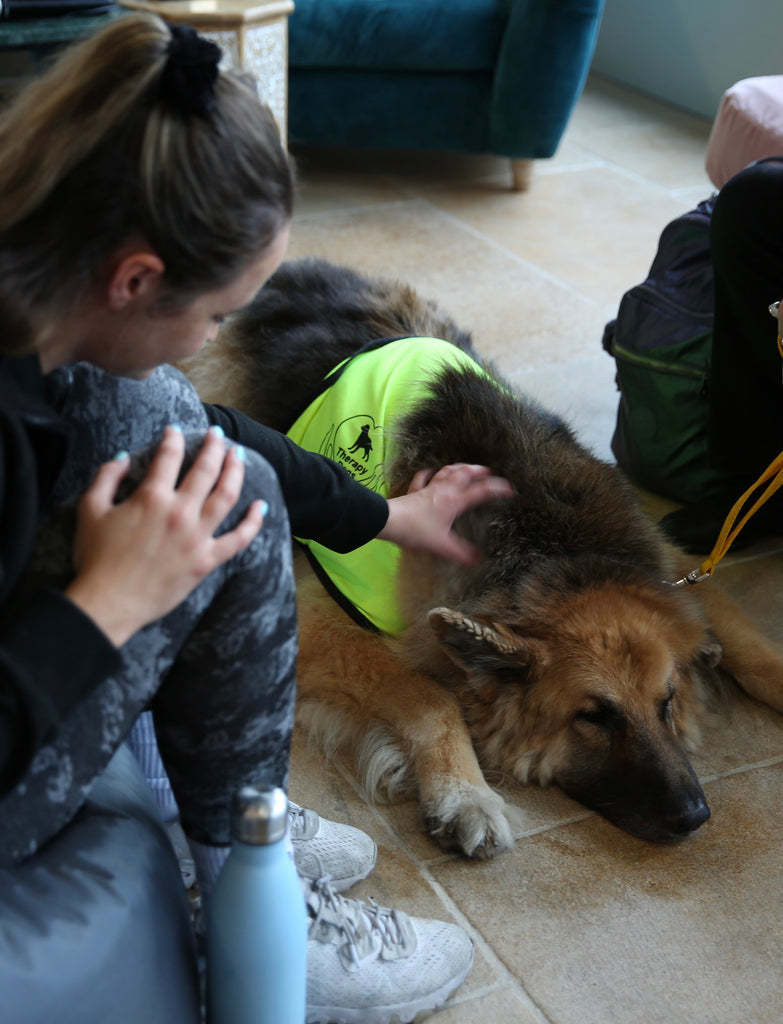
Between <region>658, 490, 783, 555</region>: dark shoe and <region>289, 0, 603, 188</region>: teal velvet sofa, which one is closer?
<region>658, 490, 783, 555</region>: dark shoe

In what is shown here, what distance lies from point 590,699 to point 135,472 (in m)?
0.92

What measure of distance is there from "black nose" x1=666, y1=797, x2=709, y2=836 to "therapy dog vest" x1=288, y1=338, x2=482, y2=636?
1.99 feet

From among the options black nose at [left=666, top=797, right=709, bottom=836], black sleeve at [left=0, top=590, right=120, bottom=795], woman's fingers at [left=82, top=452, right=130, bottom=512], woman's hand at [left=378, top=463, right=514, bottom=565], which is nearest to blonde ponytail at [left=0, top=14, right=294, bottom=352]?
woman's fingers at [left=82, top=452, right=130, bottom=512]

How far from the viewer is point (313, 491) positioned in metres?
1.54

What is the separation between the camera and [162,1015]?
3.67 ft

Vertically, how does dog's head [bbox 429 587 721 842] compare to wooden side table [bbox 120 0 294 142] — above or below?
below

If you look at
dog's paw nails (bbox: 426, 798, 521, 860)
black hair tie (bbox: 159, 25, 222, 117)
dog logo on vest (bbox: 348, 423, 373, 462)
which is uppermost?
black hair tie (bbox: 159, 25, 222, 117)

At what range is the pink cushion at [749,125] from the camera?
9.36ft

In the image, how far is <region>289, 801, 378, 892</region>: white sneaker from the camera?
1546mm

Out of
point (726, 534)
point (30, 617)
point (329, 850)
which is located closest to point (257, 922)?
point (30, 617)

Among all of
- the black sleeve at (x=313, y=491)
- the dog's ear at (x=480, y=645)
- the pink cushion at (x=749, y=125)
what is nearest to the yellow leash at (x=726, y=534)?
the dog's ear at (x=480, y=645)

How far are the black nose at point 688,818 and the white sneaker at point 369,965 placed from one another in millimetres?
436

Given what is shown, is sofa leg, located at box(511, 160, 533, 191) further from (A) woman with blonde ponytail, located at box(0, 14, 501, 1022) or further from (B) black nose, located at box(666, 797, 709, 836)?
(A) woman with blonde ponytail, located at box(0, 14, 501, 1022)

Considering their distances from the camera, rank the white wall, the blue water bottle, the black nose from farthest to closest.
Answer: the white wall → the black nose → the blue water bottle
